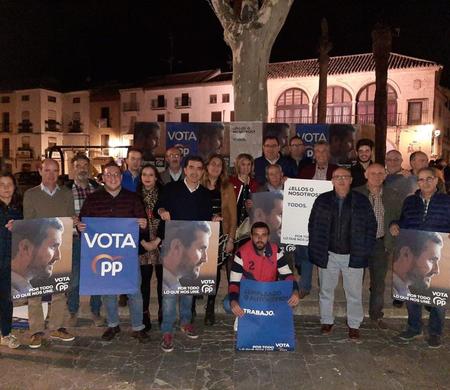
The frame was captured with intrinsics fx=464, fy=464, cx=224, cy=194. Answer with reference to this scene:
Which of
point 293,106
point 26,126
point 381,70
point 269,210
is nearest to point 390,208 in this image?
point 269,210

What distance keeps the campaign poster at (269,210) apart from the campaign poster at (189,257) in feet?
3.23

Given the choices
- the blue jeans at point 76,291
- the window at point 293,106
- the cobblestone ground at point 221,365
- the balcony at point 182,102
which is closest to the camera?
the cobblestone ground at point 221,365

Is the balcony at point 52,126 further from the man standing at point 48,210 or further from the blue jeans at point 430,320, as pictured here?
the blue jeans at point 430,320

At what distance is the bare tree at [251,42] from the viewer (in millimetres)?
8180

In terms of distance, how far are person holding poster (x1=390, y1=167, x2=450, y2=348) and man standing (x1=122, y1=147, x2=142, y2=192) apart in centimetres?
324

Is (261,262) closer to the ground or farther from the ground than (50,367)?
farther from the ground

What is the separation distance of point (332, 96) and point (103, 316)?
108ft

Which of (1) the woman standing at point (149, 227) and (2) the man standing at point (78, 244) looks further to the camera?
(2) the man standing at point (78, 244)

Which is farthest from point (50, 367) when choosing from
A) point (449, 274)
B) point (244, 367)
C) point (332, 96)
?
point (332, 96)

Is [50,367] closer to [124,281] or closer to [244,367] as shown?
[124,281]

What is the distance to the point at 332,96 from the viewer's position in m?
36.0

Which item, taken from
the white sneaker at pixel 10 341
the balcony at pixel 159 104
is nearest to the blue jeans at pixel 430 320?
the white sneaker at pixel 10 341

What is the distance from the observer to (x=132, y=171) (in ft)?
19.7

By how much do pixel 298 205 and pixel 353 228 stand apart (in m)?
1.07
